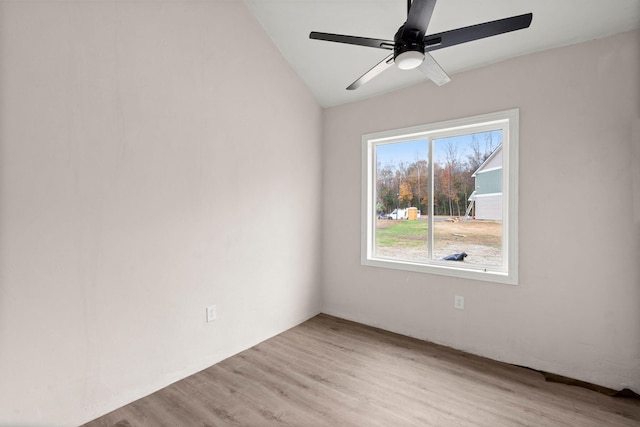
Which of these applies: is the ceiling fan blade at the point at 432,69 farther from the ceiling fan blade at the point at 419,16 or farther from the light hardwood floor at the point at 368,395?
the light hardwood floor at the point at 368,395

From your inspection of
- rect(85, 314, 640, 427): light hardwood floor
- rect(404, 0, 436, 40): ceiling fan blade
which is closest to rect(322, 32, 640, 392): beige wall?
rect(85, 314, 640, 427): light hardwood floor

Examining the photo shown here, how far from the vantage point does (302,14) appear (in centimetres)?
262

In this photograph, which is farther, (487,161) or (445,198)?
(445,198)

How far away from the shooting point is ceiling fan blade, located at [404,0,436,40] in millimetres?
1372

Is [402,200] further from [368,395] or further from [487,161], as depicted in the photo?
[368,395]

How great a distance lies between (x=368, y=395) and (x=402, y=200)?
1933 mm

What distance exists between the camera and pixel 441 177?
3078mm

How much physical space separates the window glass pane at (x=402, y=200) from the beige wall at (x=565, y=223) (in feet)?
1.25

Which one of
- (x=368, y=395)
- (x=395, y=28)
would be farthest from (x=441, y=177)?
(x=368, y=395)

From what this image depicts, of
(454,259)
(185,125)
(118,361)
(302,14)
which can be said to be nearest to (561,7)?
(302,14)

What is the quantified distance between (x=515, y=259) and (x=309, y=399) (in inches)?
76.0

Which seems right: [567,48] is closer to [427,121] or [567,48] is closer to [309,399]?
[427,121]

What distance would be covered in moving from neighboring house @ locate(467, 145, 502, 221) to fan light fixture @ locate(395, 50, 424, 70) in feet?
4.93

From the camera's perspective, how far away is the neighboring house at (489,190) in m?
2.75
